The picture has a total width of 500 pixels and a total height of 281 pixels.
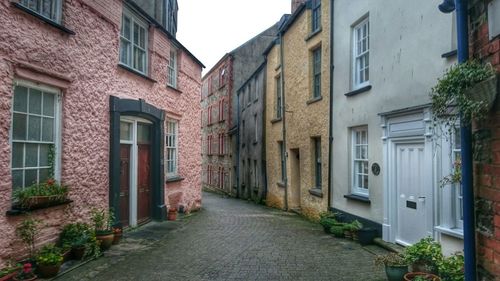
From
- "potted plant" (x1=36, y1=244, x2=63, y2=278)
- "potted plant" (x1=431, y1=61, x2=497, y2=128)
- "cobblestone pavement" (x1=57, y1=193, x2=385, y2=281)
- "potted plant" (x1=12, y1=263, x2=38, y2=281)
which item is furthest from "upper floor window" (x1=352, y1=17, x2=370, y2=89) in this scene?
"potted plant" (x1=12, y1=263, x2=38, y2=281)

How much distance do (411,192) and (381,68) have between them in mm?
2868

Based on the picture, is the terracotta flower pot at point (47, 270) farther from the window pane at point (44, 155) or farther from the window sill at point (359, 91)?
the window sill at point (359, 91)

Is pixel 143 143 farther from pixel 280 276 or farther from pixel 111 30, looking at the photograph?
pixel 280 276

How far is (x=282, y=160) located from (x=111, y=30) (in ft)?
34.0

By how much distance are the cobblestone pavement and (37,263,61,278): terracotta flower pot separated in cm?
16

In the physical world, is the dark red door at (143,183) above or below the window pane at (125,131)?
below

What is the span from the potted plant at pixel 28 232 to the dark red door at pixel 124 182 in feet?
13.2

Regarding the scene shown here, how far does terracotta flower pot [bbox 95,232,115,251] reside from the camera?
840 centimetres

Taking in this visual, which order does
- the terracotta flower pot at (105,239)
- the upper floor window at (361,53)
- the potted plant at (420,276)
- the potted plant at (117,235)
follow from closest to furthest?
the potted plant at (420,276), the terracotta flower pot at (105,239), the potted plant at (117,235), the upper floor window at (361,53)

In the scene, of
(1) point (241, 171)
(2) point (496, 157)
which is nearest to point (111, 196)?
(2) point (496, 157)

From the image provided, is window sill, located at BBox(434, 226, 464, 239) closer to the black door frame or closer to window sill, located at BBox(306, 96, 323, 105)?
window sill, located at BBox(306, 96, 323, 105)

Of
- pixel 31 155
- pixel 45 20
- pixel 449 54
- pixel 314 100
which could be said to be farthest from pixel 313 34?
pixel 31 155

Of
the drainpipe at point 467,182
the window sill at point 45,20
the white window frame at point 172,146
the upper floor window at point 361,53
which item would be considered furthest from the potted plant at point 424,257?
the white window frame at point 172,146

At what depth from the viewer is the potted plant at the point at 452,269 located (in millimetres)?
5047
